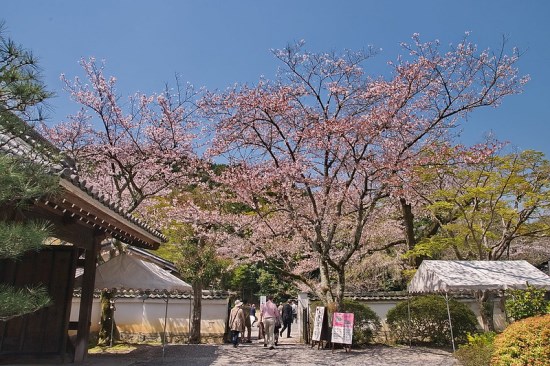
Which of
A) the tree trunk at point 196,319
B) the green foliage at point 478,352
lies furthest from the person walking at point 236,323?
the green foliage at point 478,352

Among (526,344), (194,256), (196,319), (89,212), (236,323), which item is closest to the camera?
(526,344)

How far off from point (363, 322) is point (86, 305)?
316 inches

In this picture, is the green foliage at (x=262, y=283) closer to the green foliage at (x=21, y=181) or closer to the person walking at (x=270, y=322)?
the person walking at (x=270, y=322)

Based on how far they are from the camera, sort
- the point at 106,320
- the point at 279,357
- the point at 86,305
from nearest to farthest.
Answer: the point at 86,305, the point at 279,357, the point at 106,320

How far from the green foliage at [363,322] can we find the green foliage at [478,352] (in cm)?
379

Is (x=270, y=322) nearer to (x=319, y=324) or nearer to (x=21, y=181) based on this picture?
(x=319, y=324)

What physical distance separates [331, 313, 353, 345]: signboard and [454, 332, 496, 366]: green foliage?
8.36 ft

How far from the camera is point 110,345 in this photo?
12.8 m

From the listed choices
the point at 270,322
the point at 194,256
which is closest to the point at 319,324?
the point at 270,322

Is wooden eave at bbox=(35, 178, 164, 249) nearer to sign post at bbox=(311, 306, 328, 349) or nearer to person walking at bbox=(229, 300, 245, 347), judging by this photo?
person walking at bbox=(229, 300, 245, 347)

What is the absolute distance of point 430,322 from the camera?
12.6 meters

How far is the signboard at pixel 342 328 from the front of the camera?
10.4 metres

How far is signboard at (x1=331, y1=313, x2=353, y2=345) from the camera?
10422 mm

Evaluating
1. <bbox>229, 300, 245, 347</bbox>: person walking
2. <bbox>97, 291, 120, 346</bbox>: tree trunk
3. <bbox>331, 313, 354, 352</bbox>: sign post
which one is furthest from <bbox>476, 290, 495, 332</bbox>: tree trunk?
<bbox>97, 291, 120, 346</bbox>: tree trunk
